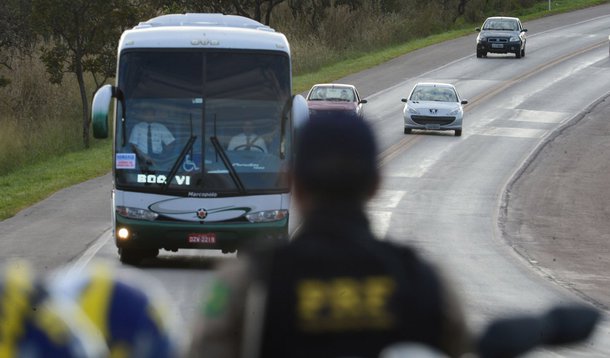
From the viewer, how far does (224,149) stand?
56.1 feet

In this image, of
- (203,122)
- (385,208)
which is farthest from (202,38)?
(385,208)

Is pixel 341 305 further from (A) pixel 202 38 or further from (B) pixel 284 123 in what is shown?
(A) pixel 202 38

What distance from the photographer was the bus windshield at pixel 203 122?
17.2 m

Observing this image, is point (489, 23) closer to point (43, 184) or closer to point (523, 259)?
point (43, 184)

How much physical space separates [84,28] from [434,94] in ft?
35.6

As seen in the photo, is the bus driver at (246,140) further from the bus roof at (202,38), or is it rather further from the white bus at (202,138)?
the bus roof at (202,38)

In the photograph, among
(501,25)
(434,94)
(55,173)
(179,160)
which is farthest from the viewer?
(501,25)

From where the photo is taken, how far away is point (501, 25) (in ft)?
195

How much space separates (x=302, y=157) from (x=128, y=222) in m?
14.1

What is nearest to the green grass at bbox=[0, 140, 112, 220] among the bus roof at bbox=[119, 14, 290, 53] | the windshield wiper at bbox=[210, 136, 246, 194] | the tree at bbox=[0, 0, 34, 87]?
the bus roof at bbox=[119, 14, 290, 53]

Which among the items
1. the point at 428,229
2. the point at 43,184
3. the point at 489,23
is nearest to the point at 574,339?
the point at 428,229

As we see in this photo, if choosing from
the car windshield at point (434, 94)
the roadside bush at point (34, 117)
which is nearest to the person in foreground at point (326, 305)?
the roadside bush at point (34, 117)

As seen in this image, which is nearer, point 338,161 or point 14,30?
point 338,161

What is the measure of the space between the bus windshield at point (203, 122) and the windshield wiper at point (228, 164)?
1 cm
